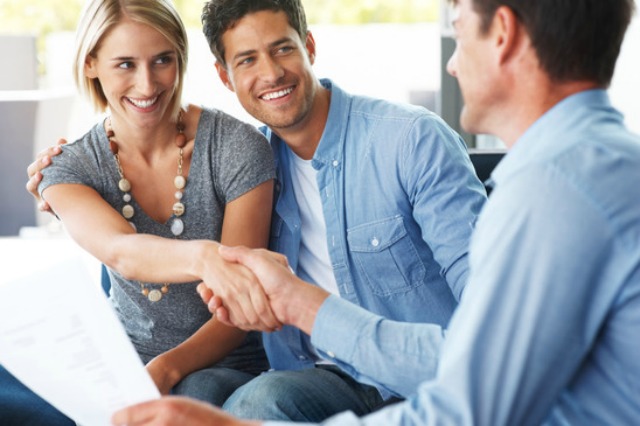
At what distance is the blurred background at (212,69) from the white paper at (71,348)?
220cm

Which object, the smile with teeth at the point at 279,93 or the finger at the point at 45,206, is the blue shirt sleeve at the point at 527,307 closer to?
the smile with teeth at the point at 279,93

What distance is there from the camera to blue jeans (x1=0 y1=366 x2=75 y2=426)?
5.42 ft

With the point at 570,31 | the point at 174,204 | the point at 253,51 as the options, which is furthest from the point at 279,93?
the point at 570,31

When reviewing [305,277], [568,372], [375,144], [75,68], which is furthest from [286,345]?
[568,372]

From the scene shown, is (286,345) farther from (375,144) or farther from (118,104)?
(118,104)

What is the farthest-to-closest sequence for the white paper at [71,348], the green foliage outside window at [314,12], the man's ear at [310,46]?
the green foliage outside window at [314,12] → the man's ear at [310,46] → the white paper at [71,348]

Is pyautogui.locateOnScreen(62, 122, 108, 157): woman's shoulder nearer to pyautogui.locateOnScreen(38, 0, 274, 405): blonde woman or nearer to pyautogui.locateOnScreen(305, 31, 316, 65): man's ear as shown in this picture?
pyautogui.locateOnScreen(38, 0, 274, 405): blonde woman

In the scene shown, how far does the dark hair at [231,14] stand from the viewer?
1.83m

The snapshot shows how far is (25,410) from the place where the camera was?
1.67 m

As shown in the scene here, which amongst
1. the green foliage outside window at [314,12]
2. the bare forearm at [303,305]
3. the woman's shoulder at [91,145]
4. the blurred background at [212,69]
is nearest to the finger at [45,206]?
the woman's shoulder at [91,145]

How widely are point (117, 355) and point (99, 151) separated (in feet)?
2.60

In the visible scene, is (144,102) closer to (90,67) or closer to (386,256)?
(90,67)

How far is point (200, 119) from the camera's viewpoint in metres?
1.90

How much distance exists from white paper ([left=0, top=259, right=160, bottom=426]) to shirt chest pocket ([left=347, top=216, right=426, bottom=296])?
2.21 feet
